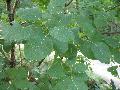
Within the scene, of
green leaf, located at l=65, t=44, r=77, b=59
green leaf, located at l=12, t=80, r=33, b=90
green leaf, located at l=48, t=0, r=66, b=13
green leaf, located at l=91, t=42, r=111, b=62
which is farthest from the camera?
green leaf, located at l=12, t=80, r=33, b=90

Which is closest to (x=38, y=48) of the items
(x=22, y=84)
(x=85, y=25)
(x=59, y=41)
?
(x=59, y=41)

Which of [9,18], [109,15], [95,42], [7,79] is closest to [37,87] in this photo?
[7,79]

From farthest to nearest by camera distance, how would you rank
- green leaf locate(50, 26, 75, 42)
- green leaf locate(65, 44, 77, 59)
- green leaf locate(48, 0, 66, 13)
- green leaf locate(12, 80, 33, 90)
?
green leaf locate(12, 80, 33, 90)
green leaf locate(65, 44, 77, 59)
green leaf locate(48, 0, 66, 13)
green leaf locate(50, 26, 75, 42)

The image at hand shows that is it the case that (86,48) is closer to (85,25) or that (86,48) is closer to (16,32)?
(85,25)

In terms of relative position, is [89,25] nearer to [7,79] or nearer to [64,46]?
[64,46]

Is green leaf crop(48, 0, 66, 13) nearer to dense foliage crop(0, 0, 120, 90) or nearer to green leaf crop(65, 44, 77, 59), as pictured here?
dense foliage crop(0, 0, 120, 90)

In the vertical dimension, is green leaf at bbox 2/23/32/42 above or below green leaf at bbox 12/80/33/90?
above

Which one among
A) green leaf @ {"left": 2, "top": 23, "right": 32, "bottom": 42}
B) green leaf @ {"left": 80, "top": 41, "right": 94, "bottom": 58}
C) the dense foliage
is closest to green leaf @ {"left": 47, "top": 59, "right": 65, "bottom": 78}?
the dense foliage
